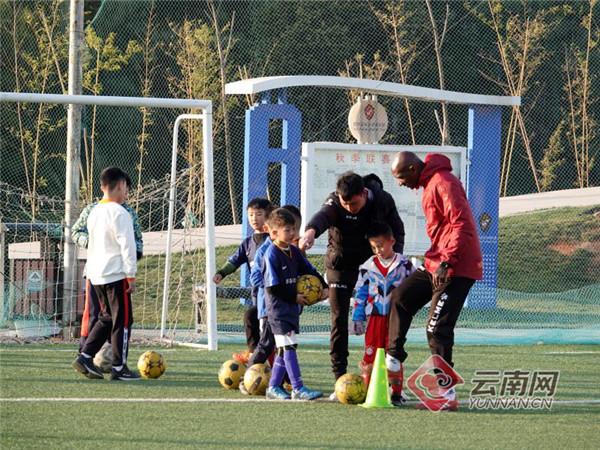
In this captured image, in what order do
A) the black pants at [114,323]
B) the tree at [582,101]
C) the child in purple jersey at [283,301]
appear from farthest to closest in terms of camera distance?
the tree at [582,101], the black pants at [114,323], the child in purple jersey at [283,301]

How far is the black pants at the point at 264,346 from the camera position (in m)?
9.02


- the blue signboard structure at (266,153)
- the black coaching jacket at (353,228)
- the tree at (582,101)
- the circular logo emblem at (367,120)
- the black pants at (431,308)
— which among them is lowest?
the black pants at (431,308)

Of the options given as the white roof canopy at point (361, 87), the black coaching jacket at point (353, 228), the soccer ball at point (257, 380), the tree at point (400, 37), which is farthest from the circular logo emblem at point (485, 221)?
the soccer ball at point (257, 380)

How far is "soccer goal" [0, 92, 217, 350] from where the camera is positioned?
13.0m

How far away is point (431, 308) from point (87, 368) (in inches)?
116

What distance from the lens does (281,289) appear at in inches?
336

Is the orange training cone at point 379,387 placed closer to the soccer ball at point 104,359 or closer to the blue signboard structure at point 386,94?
the soccer ball at point 104,359

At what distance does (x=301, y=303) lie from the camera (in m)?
8.57

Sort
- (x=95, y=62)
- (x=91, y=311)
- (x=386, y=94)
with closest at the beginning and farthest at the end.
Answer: (x=91, y=311) < (x=386, y=94) < (x=95, y=62)

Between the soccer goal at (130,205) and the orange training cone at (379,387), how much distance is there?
4.04 meters

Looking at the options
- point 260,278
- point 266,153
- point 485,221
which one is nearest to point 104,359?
point 260,278

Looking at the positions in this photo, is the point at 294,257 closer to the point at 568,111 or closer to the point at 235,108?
the point at 235,108

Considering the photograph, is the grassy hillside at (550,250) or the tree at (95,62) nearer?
the grassy hillside at (550,250)

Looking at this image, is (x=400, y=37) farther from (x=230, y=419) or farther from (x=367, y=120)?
(x=230, y=419)
